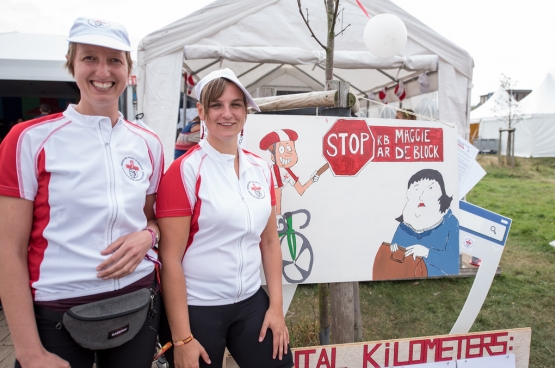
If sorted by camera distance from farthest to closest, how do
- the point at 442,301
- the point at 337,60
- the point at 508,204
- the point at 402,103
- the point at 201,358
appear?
the point at 508,204
the point at 402,103
the point at 337,60
the point at 442,301
the point at 201,358

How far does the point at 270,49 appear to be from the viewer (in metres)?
4.31

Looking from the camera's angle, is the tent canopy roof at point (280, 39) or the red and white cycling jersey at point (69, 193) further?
the tent canopy roof at point (280, 39)

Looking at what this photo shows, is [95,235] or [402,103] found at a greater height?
[402,103]

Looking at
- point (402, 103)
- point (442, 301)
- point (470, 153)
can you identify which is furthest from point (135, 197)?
point (402, 103)

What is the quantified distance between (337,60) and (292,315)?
8.73 feet

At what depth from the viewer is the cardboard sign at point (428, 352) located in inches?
76.4

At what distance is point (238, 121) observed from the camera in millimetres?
1502

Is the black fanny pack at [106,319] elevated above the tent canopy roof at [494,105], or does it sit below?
below

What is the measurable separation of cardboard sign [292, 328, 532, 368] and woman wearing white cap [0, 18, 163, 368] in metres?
0.95

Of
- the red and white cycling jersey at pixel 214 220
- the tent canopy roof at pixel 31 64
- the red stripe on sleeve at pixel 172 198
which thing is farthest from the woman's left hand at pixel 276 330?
the tent canopy roof at pixel 31 64

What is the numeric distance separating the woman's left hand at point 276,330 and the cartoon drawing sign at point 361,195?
1.49 ft

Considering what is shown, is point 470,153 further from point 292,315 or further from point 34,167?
point 34,167

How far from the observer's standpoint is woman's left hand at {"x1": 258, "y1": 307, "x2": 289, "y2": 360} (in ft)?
5.00

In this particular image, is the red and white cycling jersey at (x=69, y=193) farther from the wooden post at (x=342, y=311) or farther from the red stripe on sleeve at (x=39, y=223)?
the wooden post at (x=342, y=311)
